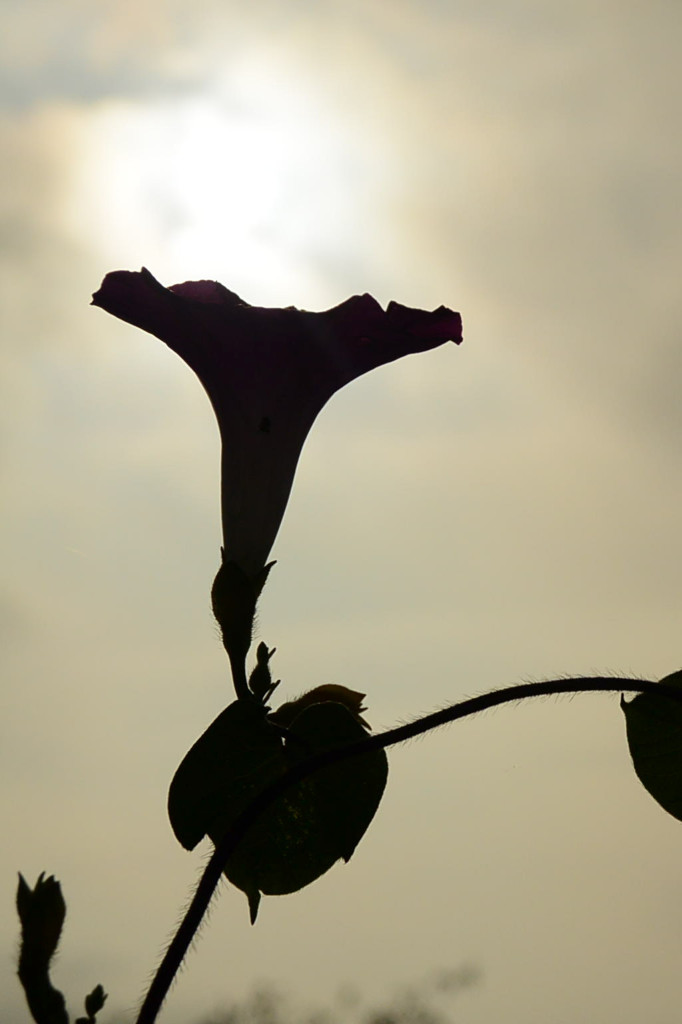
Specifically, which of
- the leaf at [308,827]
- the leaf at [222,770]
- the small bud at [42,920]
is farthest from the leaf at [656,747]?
the small bud at [42,920]

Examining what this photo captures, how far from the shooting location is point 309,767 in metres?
1.00

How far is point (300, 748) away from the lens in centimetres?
125

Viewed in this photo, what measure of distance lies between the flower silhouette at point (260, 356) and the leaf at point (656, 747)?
0.54 meters

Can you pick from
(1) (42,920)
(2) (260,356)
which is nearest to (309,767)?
(1) (42,920)

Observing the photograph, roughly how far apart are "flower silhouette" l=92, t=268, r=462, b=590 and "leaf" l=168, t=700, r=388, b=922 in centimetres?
21

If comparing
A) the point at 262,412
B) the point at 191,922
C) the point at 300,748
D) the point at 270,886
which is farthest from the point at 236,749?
the point at 262,412

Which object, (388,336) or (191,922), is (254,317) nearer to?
(388,336)

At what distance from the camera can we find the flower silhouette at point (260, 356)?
1.37m

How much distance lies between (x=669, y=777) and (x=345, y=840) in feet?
1.50

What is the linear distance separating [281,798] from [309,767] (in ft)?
1.05

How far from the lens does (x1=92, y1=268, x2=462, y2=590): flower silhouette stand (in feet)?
4.48

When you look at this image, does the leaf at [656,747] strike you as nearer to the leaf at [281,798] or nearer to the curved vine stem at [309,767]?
the curved vine stem at [309,767]

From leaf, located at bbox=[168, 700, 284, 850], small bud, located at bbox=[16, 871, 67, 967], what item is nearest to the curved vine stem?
small bud, located at bbox=[16, 871, 67, 967]

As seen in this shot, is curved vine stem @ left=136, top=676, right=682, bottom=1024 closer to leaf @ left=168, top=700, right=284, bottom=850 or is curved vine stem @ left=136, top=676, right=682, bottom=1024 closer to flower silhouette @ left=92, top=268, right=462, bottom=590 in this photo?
leaf @ left=168, top=700, right=284, bottom=850
